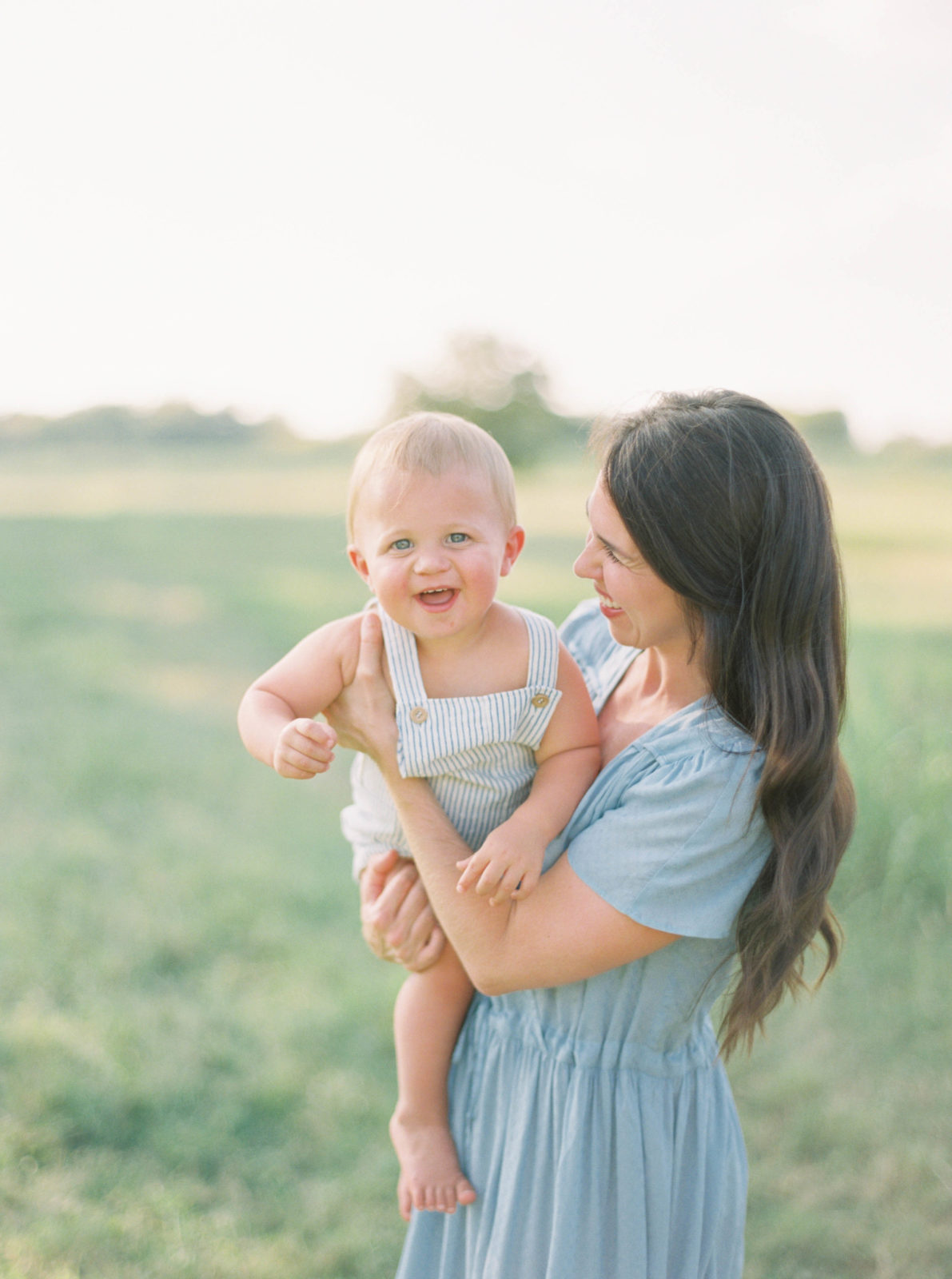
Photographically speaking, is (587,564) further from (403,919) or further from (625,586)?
(403,919)

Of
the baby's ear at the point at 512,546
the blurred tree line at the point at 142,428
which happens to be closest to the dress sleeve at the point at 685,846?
the baby's ear at the point at 512,546

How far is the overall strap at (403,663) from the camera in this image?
1654mm

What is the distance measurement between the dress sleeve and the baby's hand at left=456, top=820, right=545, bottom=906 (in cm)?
9

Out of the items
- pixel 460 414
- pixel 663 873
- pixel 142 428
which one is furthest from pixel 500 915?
pixel 142 428

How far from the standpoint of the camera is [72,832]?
17.0 ft

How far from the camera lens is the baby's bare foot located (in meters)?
1.73

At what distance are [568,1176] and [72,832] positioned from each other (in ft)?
13.7

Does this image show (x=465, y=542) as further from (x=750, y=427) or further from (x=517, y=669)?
(x=750, y=427)

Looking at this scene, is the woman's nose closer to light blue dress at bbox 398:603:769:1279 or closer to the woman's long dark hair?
the woman's long dark hair

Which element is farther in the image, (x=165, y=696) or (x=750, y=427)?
(x=165, y=696)

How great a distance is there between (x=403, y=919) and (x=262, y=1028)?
2.20 metres

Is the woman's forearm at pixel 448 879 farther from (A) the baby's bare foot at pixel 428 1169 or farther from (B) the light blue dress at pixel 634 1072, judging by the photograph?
(A) the baby's bare foot at pixel 428 1169

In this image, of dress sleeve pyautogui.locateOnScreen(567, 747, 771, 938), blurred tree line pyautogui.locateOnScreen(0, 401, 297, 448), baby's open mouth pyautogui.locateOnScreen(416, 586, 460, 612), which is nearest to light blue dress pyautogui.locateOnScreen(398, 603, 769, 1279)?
dress sleeve pyautogui.locateOnScreen(567, 747, 771, 938)

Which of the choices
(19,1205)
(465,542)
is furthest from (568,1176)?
(19,1205)
